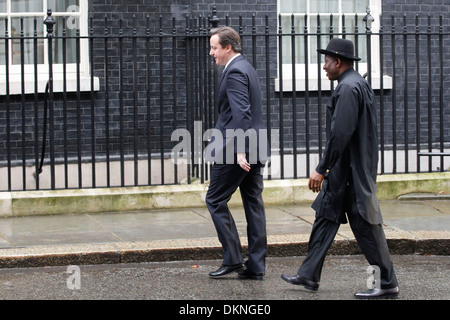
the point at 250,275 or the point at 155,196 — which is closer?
the point at 250,275

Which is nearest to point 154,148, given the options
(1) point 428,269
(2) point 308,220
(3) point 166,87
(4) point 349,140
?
(3) point 166,87

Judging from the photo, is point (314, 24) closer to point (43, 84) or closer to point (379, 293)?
point (43, 84)

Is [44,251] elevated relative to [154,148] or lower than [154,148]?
lower

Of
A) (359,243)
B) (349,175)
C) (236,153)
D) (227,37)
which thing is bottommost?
(359,243)

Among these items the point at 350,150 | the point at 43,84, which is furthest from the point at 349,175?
the point at 43,84

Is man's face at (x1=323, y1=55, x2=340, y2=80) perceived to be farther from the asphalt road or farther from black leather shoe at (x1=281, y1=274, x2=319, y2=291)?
the asphalt road

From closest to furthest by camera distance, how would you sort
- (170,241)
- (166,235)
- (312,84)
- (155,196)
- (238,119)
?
(238,119) → (170,241) → (166,235) → (155,196) → (312,84)

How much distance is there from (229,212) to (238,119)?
723 mm

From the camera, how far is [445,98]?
11750 mm

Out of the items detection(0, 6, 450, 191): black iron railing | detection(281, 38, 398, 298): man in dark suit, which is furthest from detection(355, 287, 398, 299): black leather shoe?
detection(0, 6, 450, 191): black iron railing

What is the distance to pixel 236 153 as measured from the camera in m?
6.46
